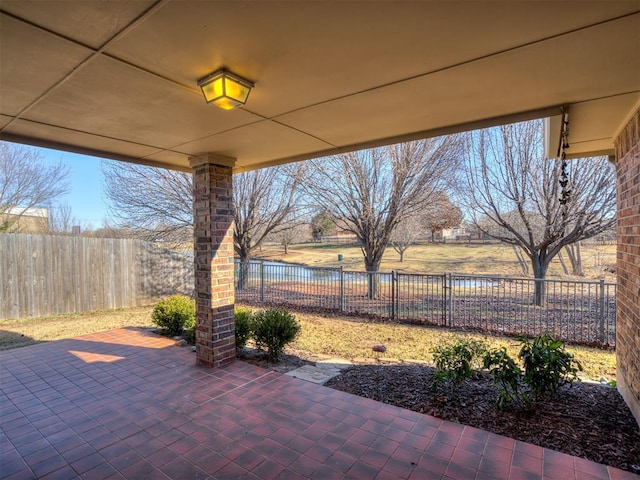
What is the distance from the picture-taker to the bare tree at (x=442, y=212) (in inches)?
315

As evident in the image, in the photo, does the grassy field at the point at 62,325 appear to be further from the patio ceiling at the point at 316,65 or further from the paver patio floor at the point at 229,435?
the patio ceiling at the point at 316,65

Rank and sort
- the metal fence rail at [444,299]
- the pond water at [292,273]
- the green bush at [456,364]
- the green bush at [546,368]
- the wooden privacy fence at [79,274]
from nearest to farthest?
the green bush at [546,368], the green bush at [456,364], the metal fence rail at [444,299], the wooden privacy fence at [79,274], the pond water at [292,273]

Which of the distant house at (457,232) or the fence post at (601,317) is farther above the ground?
the distant house at (457,232)

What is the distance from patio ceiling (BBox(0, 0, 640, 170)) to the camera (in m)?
1.32

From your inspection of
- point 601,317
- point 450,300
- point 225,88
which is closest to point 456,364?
point 225,88

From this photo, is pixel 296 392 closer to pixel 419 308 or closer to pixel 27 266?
pixel 419 308

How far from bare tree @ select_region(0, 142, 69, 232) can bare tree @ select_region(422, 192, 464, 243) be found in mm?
12847

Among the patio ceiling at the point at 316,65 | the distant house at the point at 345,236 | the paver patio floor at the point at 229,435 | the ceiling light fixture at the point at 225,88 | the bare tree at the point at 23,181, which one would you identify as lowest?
the paver patio floor at the point at 229,435

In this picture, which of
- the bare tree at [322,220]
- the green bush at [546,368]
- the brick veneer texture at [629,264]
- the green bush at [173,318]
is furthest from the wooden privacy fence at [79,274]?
the brick veneer texture at [629,264]

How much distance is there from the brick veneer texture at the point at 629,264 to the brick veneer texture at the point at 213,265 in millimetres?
3770

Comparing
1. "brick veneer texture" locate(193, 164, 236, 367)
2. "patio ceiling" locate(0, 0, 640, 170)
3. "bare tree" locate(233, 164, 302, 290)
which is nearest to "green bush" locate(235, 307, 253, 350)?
"brick veneer texture" locate(193, 164, 236, 367)

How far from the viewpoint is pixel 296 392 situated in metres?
3.18

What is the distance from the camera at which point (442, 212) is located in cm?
834

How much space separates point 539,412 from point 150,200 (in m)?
10.1
